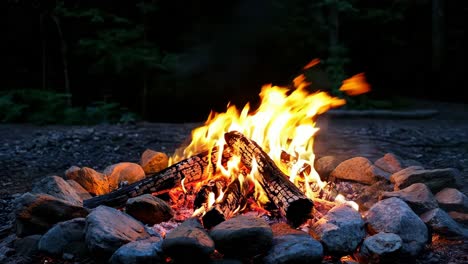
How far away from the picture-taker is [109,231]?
10.6 ft

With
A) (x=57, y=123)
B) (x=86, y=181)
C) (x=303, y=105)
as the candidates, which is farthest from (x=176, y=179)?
(x=57, y=123)

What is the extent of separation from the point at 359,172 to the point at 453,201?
921mm

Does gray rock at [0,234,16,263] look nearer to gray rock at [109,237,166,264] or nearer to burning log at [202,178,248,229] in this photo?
gray rock at [109,237,166,264]

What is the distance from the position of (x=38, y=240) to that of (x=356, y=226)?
7.05 feet

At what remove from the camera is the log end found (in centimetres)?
346

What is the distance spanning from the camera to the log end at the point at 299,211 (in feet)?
11.3

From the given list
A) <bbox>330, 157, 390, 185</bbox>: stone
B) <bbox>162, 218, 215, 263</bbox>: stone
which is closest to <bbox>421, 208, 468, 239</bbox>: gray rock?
<bbox>330, 157, 390, 185</bbox>: stone

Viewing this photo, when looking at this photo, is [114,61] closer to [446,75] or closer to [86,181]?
[86,181]

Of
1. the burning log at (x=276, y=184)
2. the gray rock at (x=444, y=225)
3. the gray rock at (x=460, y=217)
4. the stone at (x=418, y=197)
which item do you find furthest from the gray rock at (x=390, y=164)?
the burning log at (x=276, y=184)

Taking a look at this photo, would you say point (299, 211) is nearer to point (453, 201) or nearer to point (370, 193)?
point (370, 193)

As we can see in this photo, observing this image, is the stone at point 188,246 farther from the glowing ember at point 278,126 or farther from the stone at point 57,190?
the glowing ember at point 278,126

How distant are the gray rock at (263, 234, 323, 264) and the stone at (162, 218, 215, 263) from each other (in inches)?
14.7

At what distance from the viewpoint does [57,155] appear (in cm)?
678

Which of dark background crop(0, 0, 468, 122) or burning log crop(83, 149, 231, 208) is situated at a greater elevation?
dark background crop(0, 0, 468, 122)
